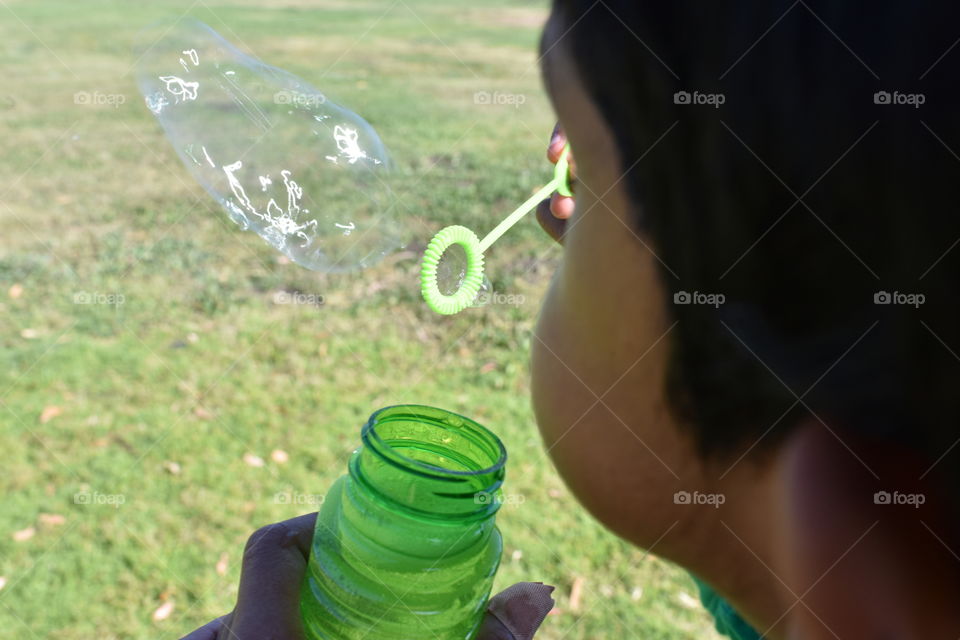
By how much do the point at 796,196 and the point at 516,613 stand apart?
796 mm

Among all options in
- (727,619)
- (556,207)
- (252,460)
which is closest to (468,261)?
(556,207)

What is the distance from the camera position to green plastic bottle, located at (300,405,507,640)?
1251 mm

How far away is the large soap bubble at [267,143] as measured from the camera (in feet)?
8.15

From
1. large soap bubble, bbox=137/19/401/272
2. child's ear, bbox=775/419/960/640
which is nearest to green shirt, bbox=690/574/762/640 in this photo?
child's ear, bbox=775/419/960/640

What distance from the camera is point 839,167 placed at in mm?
914

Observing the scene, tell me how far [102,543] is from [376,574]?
235cm

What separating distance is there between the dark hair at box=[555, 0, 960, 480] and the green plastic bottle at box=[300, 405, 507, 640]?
1.11 feet

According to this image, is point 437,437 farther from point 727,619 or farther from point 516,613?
point 727,619

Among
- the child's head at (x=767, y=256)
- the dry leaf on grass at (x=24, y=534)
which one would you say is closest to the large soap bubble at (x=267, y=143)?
the child's head at (x=767, y=256)

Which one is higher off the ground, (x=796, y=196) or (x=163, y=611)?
(x=796, y=196)

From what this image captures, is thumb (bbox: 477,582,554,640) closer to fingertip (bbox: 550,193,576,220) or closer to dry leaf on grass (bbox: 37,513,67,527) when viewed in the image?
fingertip (bbox: 550,193,576,220)

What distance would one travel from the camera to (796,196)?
0.95m

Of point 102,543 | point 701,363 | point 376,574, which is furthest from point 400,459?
point 102,543

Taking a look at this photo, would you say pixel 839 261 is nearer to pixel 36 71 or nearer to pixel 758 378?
pixel 758 378
